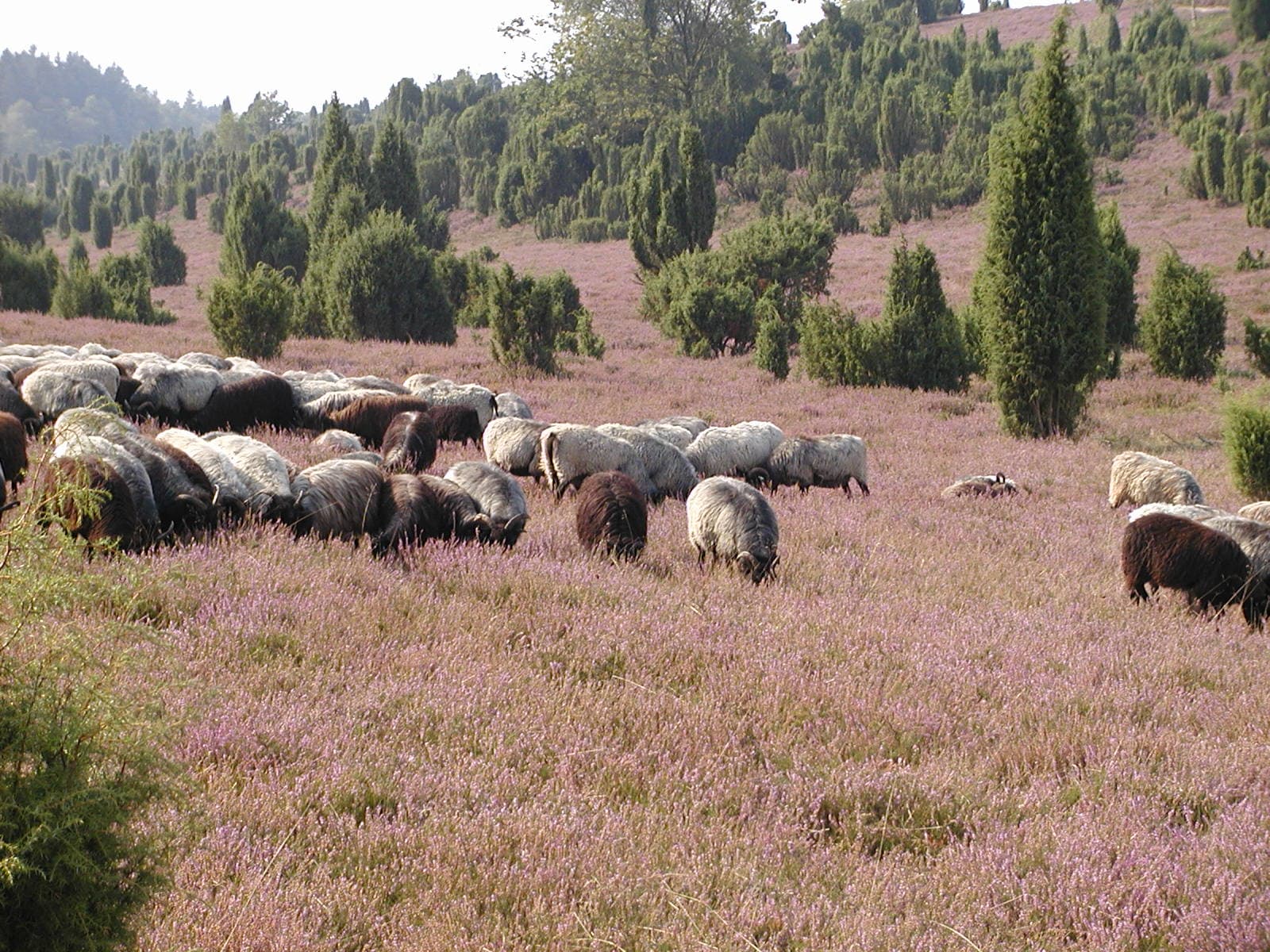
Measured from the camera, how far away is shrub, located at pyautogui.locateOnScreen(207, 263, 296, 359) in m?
20.3

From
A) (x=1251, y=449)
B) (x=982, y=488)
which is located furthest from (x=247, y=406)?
(x=1251, y=449)

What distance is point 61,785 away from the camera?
2.22 metres

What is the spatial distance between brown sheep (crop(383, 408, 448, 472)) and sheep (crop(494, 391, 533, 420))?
8.59 ft

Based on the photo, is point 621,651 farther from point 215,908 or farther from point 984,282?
point 984,282

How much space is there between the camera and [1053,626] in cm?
712

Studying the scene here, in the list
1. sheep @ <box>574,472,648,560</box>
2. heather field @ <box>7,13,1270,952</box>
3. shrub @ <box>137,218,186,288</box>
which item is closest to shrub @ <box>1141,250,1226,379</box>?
heather field @ <box>7,13,1270,952</box>

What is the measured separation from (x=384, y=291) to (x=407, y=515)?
20594 mm

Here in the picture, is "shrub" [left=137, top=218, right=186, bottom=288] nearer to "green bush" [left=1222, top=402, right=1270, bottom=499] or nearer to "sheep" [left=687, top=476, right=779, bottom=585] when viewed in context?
"sheep" [left=687, top=476, right=779, bottom=585]

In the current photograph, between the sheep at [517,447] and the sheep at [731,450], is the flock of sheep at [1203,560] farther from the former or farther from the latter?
the sheep at [517,447]

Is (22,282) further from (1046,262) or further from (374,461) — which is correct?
(1046,262)

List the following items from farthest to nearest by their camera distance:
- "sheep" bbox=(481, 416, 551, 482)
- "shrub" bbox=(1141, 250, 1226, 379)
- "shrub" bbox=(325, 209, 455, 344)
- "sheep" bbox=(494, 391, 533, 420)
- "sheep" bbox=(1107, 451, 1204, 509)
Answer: "shrub" bbox=(325, 209, 455, 344), "shrub" bbox=(1141, 250, 1226, 379), "sheep" bbox=(494, 391, 533, 420), "sheep" bbox=(481, 416, 551, 482), "sheep" bbox=(1107, 451, 1204, 509)

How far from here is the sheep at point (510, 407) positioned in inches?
563

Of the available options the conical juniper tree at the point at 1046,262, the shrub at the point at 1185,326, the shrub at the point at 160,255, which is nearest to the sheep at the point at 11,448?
the conical juniper tree at the point at 1046,262

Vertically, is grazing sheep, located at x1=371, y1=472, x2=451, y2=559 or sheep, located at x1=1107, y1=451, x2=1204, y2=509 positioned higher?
grazing sheep, located at x1=371, y1=472, x2=451, y2=559
